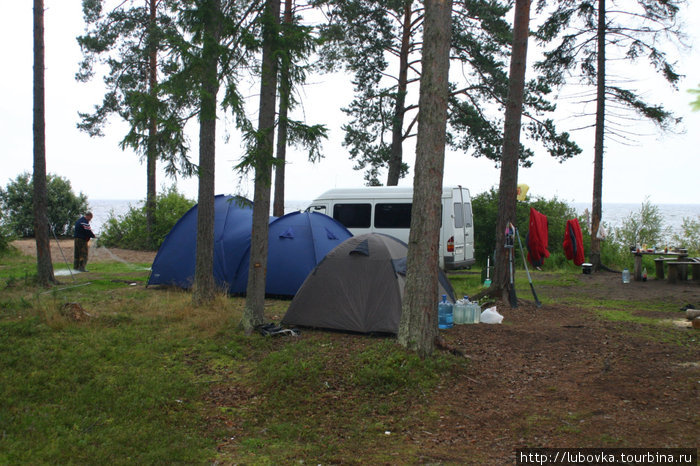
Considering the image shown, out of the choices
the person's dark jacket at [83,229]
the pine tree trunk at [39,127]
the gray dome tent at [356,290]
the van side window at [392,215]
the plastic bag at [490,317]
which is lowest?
the plastic bag at [490,317]

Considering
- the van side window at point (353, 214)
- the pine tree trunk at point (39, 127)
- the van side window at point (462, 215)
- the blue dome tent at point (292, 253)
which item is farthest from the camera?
the van side window at point (353, 214)

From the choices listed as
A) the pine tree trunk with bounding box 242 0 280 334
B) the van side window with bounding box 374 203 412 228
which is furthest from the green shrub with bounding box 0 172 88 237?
the pine tree trunk with bounding box 242 0 280 334

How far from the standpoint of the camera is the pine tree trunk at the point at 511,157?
10414 mm

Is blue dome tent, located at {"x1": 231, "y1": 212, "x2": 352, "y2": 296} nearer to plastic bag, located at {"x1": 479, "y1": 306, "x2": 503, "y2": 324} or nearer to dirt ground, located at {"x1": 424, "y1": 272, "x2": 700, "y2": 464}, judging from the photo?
plastic bag, located at {"x1": 479, "y1": 306, "x2": 503, "y2": 324}

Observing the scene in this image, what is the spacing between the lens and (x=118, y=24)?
19.0m

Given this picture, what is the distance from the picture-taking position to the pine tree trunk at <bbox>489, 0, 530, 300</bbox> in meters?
10.4

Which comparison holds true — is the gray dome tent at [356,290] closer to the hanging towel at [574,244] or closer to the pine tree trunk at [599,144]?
the hanging towel at [574,244]

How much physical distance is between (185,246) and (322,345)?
5882 millimetres

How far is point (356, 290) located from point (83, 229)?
10.1 m

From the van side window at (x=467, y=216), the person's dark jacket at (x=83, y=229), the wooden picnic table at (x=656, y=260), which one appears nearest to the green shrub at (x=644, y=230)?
the wooden picnic table at (x=656, y=260)

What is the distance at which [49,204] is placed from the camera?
24812 mm

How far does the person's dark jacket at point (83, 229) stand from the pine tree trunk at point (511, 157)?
422 inches

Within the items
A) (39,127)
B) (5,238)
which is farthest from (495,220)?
(5,238)

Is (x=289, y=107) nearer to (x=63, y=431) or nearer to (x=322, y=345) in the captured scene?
(x=322, y=345)
